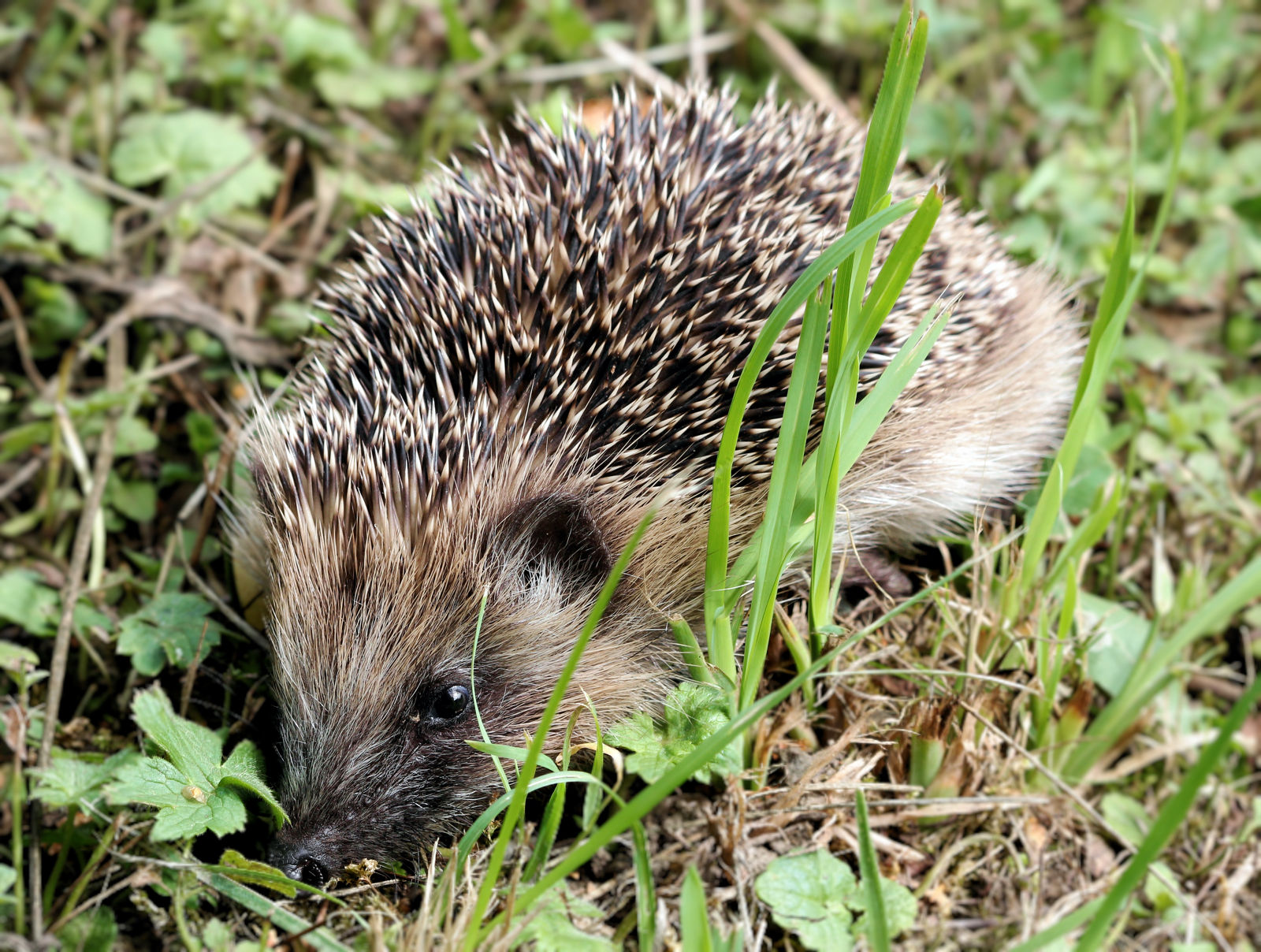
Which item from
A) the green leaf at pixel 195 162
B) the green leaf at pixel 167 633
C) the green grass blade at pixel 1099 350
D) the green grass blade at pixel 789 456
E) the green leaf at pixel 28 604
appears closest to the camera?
the green grass blade at pixel 789 456

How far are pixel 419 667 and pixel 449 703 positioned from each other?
0.11 m

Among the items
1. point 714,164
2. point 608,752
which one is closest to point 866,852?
point 608,752

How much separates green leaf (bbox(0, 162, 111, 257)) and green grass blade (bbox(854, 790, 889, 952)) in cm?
305

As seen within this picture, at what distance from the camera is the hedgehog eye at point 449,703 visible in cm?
251

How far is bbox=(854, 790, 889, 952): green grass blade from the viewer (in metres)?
2.00

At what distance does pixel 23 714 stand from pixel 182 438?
1173mm

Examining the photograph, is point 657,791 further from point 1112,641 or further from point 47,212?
point 47,212

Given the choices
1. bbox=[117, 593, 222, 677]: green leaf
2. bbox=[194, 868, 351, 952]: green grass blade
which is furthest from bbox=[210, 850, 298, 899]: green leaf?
bbox=[117, 593, 222, 677]: green leaf

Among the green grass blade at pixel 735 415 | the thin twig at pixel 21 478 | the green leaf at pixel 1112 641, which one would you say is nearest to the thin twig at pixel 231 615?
the thin twig at pixel 21 478

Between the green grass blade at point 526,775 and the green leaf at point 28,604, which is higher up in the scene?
the green grass blade at point 526,775

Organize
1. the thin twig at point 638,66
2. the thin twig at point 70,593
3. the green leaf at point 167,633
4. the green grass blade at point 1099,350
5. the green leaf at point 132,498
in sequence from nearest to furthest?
1. the thin twig at point 70,593
2. the green grass blade at point 1099,350
3. the green leaf at point 167,633
4. the green leaf at point 132,498
5. the thin twig at point 638,66

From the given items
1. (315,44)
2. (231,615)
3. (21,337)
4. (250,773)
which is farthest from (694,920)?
(315,44)

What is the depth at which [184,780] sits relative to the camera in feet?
A: 7.50

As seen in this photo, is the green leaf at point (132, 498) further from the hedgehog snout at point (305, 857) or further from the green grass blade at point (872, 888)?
the green grass blade at point (872, 888)
